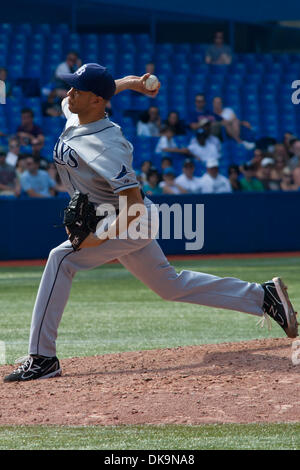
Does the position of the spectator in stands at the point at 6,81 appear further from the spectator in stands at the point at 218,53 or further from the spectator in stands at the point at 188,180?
the spectator in stands at the point at 218,53

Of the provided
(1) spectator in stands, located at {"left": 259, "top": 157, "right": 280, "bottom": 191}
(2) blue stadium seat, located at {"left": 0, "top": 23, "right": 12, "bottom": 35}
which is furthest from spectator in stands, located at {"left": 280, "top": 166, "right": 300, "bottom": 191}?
(2) blue stadium seat, located at {"left": 0, "top": 23, "right": 12, "bottom": 35}

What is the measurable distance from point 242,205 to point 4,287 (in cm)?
527

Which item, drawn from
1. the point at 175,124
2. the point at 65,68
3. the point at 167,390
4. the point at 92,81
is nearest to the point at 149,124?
the point at 175,124

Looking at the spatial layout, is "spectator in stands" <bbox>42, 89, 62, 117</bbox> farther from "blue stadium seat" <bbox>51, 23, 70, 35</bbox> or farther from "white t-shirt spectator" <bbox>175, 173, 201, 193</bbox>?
"blue stadium seat" <bbox>51, 23, 70, 35</bbox>

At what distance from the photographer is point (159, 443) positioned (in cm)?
378

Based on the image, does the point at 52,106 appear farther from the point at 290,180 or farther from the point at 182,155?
the point at 290,180

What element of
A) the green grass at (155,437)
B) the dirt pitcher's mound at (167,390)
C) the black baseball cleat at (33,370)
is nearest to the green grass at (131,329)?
the green grass at (155,437)

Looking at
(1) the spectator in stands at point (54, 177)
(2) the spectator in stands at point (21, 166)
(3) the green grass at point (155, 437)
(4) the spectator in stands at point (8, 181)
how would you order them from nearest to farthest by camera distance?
(3) the green grass at point (155, 437)
(4) the spectator in stands at point (8, 181)
(2) the spectator in stands at point (21, 166)
(1) the spectator in stands at point (54, 177)

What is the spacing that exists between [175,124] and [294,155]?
2.23 meters

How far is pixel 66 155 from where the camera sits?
194 inches

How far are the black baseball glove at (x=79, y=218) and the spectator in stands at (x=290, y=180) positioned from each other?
418 inches

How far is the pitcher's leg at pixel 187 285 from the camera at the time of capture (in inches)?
207

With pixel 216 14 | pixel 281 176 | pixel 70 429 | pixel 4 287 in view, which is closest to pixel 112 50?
pixel 216 14

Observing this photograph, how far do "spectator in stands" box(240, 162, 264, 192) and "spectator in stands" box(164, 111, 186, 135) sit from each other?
1.53 meters
